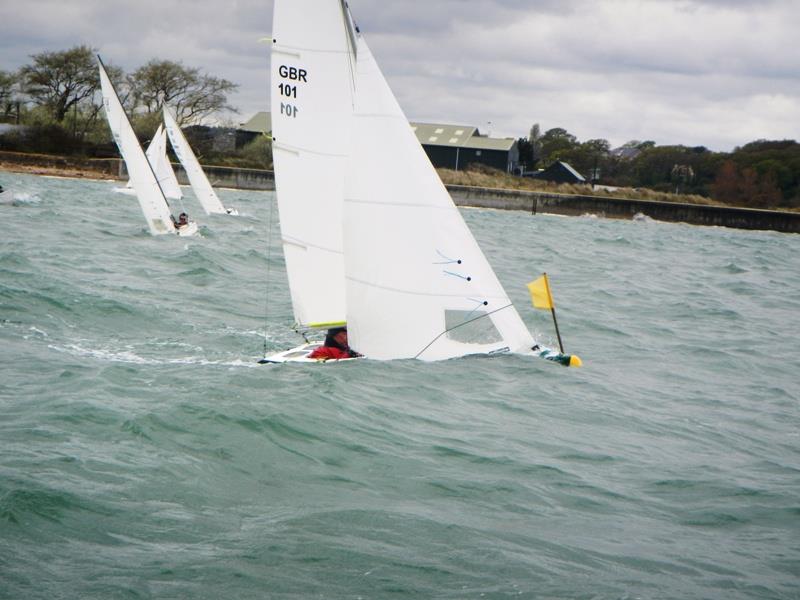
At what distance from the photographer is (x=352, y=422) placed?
8312 millimetres

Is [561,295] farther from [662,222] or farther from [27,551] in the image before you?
[662,222]

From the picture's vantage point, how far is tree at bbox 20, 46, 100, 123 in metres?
67.6

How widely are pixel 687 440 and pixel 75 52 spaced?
66.3 meters

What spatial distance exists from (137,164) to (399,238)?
1597 centimetres

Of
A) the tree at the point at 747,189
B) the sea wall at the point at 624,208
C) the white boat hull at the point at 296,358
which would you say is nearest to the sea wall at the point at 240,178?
the sea wall at the point at 624,208

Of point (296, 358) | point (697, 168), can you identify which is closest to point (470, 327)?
point (296, 358)

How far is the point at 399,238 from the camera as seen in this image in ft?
32.7

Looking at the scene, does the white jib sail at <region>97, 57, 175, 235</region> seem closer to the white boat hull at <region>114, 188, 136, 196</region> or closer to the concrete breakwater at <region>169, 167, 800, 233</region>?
the white boat hull at <region>114, 188, 136, 196</region>

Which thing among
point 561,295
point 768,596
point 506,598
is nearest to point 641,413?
point 768,596

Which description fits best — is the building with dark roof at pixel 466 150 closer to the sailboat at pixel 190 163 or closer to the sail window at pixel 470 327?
the sailboat at pixel 190 163

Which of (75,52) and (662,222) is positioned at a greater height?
(75,52)

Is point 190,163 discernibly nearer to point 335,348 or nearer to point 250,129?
point 335,348

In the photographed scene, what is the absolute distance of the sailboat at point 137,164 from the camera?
929 inches

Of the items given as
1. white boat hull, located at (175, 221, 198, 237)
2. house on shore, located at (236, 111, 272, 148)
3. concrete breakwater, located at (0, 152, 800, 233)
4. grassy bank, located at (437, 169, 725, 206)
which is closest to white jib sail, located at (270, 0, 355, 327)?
white boat hull, located at (175, 221, 198, 237)
